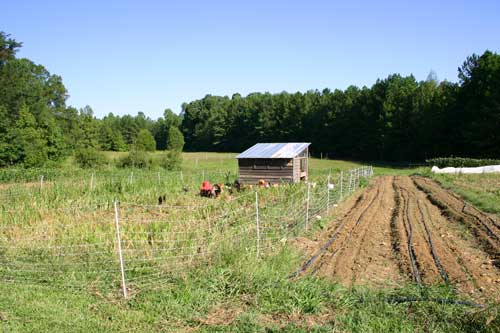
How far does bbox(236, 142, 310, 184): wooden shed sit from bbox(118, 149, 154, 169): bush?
54.8 ft

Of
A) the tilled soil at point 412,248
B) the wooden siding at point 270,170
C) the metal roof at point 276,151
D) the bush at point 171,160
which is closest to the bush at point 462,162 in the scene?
the metal roof at point 276,151

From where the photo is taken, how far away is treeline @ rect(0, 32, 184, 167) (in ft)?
120

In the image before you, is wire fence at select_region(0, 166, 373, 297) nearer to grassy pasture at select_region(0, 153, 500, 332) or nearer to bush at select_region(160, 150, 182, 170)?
grassy pasture at select_region(0, 153, 500, 332)

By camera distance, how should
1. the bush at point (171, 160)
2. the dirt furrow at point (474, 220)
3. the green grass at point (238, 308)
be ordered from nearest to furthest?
1. the green grass at point (238, 308)
2. the dirt furrow at point (474, 220)
3. the bush at point (171, 160)

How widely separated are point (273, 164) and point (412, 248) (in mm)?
14085

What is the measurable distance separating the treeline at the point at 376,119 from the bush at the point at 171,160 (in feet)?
110

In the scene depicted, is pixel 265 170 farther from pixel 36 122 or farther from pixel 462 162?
pixel 36 122

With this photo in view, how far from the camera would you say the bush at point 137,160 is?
37.2 meters

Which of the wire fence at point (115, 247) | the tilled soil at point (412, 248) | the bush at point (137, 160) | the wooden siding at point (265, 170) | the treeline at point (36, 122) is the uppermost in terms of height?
the treeline at point (36, 122)

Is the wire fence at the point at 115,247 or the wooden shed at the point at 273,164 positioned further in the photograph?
the wooden shed at the point at 273,164

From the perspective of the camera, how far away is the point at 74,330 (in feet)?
15.8

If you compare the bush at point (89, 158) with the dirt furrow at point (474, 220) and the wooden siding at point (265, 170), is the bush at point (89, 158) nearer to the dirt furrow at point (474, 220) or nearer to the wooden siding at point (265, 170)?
the wooden siding at point (265, 170)

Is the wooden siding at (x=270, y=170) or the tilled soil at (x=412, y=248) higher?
the wooden siding at (x=270, y=170)

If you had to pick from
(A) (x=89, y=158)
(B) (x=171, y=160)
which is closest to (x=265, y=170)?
(B) (x=171, y=160)
